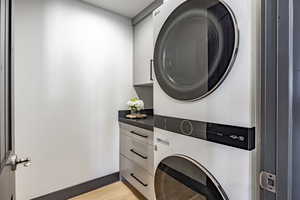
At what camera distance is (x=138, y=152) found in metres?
1.84

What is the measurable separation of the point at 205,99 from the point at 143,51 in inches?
58.8

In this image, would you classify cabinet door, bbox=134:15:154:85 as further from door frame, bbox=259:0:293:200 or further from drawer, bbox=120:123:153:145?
door frame, bbox=259:0:293:200

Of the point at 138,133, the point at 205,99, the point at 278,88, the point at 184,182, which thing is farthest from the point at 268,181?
the point at 138,133

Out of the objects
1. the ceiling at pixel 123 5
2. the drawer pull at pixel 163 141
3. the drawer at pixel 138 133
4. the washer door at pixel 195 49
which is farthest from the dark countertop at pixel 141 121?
the ceiling at pixel 123 5

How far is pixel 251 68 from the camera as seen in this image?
679mm

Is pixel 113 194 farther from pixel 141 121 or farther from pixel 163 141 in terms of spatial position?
pixel 163 141

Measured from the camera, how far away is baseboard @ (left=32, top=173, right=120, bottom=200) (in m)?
1.74

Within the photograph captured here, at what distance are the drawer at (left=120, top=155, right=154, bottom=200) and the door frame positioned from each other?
1354mm

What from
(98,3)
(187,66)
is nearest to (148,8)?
(98,3)

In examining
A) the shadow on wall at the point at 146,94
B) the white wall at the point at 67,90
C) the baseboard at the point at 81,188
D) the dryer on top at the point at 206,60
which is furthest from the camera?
the shadow on wall at the point at 146,94

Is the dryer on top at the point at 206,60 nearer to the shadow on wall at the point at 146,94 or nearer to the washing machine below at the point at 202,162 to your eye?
the washing machine below at the point at 202,162

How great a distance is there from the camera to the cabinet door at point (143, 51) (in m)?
2.05

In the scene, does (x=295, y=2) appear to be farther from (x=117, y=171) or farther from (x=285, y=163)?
(x=117, y=171)

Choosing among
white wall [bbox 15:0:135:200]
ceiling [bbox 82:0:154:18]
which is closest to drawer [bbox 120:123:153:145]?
white wall [bbox 15:0:135:200]
